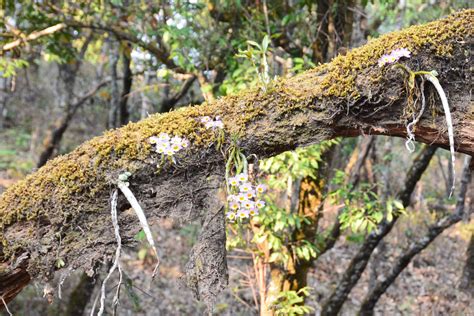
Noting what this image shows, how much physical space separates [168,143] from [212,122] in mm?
190

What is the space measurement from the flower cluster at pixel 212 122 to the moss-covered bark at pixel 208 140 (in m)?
0.02

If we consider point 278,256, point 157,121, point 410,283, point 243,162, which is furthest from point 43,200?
point 410,283

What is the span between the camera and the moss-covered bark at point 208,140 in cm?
165

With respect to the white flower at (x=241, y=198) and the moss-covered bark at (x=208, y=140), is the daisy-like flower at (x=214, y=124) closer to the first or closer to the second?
the moss-covered bark at (x=208, y=140)

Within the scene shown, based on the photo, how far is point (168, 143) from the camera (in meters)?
1.64

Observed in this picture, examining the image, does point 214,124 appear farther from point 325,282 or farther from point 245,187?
point 325,282

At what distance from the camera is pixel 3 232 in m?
1.69

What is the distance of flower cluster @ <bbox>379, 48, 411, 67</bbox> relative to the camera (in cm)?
161

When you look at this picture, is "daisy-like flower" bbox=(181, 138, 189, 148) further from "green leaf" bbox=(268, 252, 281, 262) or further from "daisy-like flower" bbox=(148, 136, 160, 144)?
"green leaf" bbox=(268, 252, 281, 262)

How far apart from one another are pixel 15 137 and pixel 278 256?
35.9 ft

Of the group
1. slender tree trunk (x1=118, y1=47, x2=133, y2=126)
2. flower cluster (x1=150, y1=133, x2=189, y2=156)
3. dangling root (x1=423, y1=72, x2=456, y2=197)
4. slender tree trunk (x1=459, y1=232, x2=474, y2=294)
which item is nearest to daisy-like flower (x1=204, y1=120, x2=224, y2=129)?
flower cluster (x1=150, y1=133, x2=189, y2=156)

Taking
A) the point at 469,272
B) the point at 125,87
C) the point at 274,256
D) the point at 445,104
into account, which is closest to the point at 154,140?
the point at 445,104

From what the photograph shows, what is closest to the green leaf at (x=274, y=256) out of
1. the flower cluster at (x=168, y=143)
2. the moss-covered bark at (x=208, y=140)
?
the moss-covered bark at (x=208, y=140)

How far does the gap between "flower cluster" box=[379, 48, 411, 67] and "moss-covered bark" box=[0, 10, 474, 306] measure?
0.10 ft
